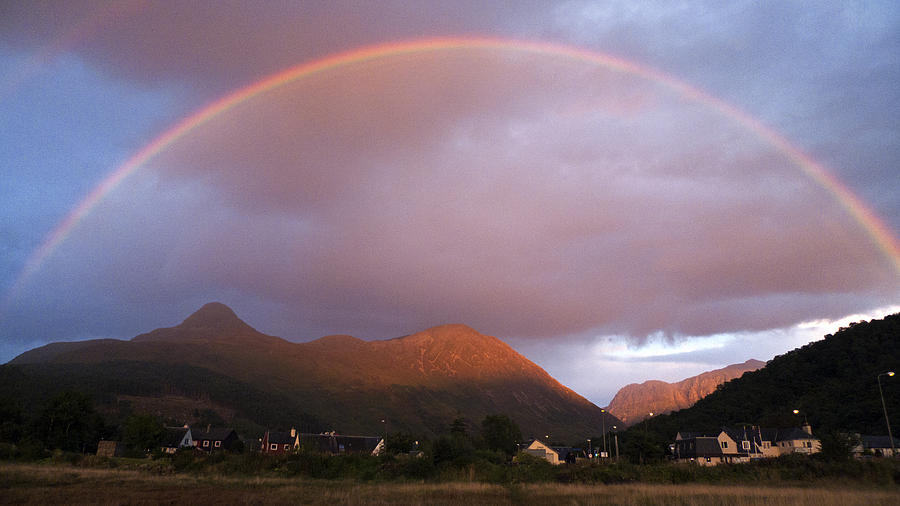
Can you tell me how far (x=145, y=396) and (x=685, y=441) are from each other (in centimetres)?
17957

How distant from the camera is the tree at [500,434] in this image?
12562cm

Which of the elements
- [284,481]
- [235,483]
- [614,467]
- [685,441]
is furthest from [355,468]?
[685,441]

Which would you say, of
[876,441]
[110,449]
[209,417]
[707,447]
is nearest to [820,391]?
[876,441]

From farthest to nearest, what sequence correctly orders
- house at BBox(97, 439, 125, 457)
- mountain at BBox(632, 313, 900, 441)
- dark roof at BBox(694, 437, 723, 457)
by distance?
mountain at BBox(632, 313, 900, 441) < dark roof at BBox(694, 437, 723, 457) < house at BBox(97, 439, 125, 457)

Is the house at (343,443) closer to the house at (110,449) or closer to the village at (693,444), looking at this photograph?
the village at (693,444)

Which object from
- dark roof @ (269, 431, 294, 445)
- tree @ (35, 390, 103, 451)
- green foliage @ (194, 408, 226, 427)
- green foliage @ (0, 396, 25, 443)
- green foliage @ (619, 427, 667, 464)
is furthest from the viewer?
green foliage @ (194, 408, 226, 427)

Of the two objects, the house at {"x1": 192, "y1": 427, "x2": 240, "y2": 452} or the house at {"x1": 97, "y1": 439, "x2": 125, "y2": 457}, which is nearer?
the house at {"x1": 97, "y1": 439, "x2": 125, "y2": 457}

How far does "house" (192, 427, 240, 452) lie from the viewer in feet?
360

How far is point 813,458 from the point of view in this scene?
4362 cm

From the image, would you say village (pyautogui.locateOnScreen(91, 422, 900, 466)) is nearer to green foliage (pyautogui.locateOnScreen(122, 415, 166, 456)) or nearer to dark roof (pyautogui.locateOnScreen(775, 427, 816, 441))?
dark roof (pyautogui.locateOnScreen(775, 427, 816, 441))

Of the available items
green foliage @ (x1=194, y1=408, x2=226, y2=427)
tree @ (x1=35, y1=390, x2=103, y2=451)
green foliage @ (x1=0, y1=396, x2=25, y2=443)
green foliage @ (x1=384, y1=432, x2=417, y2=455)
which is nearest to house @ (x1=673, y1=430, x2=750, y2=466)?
green foliage @ (x1=384, y1=432, x2=417, y2=455)

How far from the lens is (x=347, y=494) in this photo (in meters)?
27.6

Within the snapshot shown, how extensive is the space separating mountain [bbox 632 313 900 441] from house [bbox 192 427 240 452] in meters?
88.4

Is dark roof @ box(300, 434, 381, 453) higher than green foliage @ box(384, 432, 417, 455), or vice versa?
green foliage @ box(384, 432, 417, 455)
